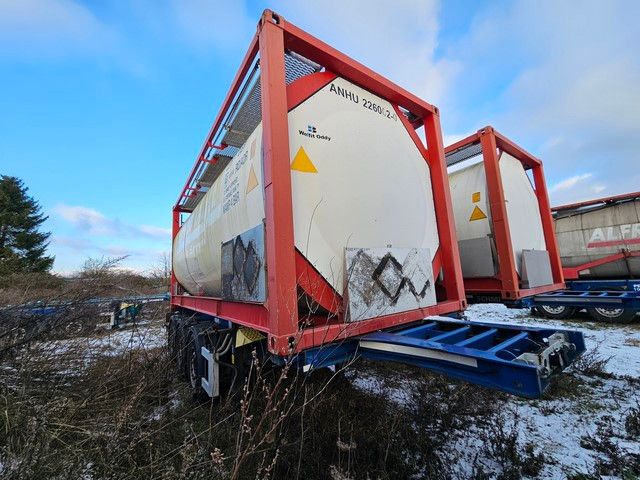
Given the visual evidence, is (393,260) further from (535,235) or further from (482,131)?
(535,235)

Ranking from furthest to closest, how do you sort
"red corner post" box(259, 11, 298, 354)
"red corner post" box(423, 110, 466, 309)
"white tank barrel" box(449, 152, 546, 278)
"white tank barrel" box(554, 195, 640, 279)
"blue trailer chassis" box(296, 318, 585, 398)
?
1. "white tank barrel" box(554, 195, 640, 279)
2. "white tank barrel" box(449, 152, 546, 278)
3. "red corner post" box(423, 110, 466, 309)
4. "red corner post" box(259, 11, 298, 354)
5. "blue trailer chassis" box(296, 318, 585, 398)

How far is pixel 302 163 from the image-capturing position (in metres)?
2.56

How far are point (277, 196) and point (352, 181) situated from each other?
895 mm

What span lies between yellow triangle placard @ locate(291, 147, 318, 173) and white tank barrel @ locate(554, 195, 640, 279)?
33.3 ft

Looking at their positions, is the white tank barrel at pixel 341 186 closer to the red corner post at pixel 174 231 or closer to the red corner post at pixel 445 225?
the red corner post at pixel 445 225

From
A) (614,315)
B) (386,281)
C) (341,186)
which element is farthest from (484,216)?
(614,315)

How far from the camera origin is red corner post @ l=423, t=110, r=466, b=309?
3.47 metres

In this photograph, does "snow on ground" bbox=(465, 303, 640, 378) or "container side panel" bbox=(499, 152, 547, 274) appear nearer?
"snow on ground" bbox=(465, 303, 640, 378)

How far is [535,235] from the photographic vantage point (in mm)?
5539

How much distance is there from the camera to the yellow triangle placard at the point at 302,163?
252cm

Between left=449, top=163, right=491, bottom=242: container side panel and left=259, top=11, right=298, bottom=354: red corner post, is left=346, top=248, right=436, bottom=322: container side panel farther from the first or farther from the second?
left=449, top=163, right=491, bottom=242: container side panel

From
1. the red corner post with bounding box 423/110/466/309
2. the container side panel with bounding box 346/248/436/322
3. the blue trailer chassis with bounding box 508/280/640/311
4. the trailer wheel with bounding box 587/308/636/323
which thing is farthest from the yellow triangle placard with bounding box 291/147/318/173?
the trailer wheel with bounding box 587/308/636/323

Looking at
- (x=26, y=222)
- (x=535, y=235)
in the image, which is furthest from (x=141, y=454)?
(x=26, y=222)

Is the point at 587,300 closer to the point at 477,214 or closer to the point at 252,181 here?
the point at 477,214
